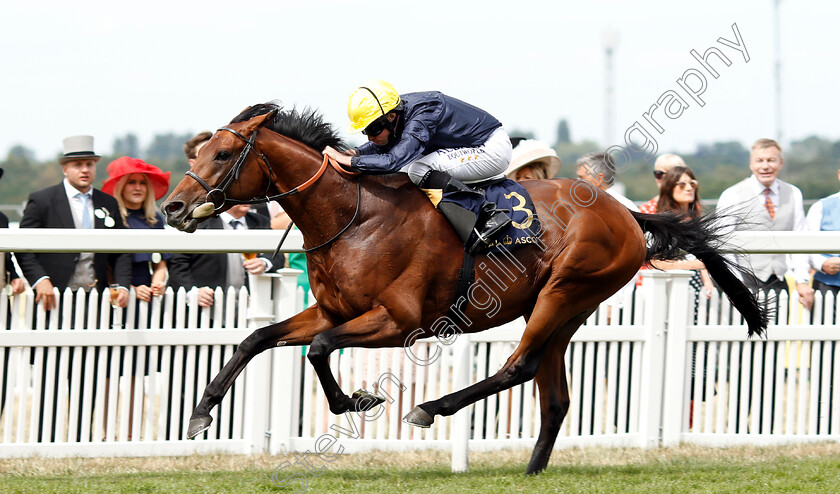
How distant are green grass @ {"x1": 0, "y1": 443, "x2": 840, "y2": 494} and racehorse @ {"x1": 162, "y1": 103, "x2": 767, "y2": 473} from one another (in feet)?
1.58

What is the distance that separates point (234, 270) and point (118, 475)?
59.9 inches

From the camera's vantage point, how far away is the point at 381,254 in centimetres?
447

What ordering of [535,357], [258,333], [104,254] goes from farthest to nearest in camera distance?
[104,254] < [535,357] < [258,333]

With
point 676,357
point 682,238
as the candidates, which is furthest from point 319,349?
point 676,357

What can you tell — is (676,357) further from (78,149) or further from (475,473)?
(78,149)

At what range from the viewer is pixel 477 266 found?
463 cm

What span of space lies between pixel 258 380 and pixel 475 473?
4.52 ft

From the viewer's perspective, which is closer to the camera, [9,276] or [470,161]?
[470,161]

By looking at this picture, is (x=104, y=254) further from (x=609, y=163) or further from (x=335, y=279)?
(x=609, y=163)

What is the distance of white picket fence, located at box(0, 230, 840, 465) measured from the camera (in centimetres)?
542

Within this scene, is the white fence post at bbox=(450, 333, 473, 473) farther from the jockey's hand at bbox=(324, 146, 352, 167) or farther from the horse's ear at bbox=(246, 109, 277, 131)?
the horse's ear at bbox=(246, 109, 277, 131)

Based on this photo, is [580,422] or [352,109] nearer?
[352,109]

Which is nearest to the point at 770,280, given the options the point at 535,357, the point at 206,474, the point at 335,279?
the point at 535,357

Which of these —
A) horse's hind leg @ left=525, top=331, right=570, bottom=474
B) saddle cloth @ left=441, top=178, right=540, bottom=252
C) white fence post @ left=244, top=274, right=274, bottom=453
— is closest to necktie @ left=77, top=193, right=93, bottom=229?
white fence post @ left=244, top=274, right=274, bottom=453
